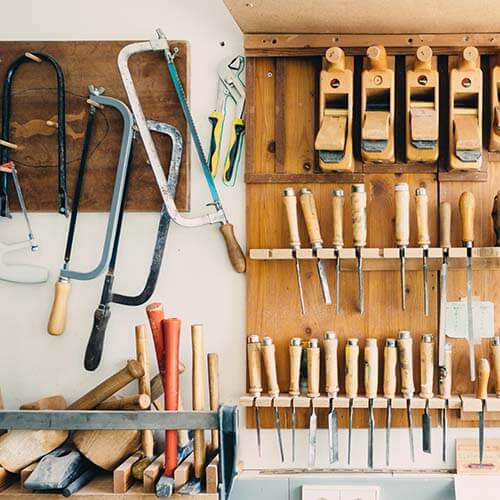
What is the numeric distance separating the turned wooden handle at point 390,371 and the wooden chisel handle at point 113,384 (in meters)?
0.58

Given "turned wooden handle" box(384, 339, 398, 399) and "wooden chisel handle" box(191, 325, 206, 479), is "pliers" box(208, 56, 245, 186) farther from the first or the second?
"turned wooden handle" box(384, 339, 398, 399)

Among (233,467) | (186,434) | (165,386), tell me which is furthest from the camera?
(186,434)

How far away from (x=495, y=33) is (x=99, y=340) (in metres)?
1.24

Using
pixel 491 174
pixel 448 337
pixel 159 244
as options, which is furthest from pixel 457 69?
pixel 159 244

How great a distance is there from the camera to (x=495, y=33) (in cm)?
184

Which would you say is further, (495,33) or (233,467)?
(495,33)

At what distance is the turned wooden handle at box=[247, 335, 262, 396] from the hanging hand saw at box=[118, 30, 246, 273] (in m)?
0.19

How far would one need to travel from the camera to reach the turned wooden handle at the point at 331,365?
1804 millimetres

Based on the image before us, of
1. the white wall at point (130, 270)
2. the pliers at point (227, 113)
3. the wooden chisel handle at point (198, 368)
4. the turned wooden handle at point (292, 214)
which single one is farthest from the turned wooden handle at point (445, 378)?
the pliers at point (227, 113)

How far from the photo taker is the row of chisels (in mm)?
1789

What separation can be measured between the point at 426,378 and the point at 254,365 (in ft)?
1.35

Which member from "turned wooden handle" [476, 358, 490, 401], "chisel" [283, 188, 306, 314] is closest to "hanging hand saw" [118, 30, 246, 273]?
"chisel" [283, 188, 306, 314]

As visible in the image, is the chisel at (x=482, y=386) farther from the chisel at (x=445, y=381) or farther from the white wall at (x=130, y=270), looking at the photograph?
the white wall at (x=130, y=270)

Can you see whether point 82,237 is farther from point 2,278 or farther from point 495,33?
point 495,33
